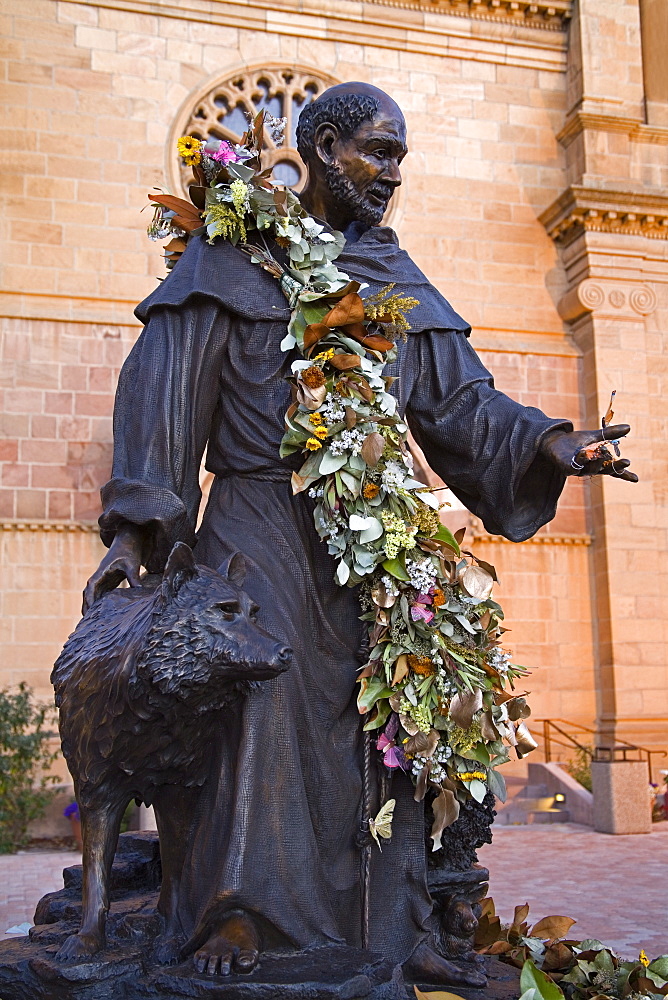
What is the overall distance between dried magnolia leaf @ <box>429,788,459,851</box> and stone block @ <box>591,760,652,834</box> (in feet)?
27.9

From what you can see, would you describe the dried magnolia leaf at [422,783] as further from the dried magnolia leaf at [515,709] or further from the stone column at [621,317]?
the stone column at [621,317]

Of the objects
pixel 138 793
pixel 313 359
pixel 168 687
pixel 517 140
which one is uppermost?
pixel 517 140

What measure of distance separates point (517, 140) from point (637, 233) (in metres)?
2.26

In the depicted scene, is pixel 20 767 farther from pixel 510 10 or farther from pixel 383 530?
pixel 510 10

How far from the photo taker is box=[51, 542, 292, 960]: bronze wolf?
2.29 metres

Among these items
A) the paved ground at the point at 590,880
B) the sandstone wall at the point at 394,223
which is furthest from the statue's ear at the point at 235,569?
the sandstone wall at the point at 394,223

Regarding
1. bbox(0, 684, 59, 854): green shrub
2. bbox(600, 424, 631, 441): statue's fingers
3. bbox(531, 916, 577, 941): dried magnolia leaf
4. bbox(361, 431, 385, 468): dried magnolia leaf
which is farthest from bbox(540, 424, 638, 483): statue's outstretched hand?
bbox(0, 684, 59, 854): green shrub

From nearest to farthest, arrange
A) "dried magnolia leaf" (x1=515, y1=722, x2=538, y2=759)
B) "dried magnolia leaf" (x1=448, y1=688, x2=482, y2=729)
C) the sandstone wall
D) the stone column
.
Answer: "dried magnolia leaf" (x1=448, y1=688, x2=482, y2=729)
"dried magnolia leaf" (x1=515, y1=722, x2=538, y2=759)
the sandstone wall
the stone column

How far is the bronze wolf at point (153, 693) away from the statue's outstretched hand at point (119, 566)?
0.11ft

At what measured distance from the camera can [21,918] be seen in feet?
20.1

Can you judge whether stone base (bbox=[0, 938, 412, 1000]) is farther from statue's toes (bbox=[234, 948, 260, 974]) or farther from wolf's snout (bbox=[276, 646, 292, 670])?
wolf's snout (bbox=[276, 646, 292, 670])

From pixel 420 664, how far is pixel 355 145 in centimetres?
153

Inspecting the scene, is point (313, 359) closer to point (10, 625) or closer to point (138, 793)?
point (138, 793)

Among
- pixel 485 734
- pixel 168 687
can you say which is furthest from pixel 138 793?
pixel 485 734
